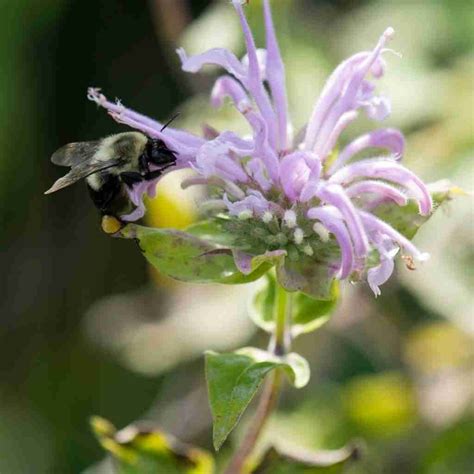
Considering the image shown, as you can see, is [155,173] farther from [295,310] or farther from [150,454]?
[150,454]

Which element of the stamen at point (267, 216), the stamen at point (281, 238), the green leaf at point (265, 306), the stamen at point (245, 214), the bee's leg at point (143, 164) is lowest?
the green leaf at point (265, 306)

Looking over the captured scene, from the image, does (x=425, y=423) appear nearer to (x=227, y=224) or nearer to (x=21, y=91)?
(x=227, y=224)

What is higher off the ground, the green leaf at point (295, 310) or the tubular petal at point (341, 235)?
the tubular petal at point (341, 235)

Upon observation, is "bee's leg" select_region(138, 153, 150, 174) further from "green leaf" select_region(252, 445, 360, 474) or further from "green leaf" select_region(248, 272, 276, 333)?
"green leaf" select_region(252, 445, 360, 474)

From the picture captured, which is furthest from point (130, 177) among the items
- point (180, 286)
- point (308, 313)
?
point (180, 286)

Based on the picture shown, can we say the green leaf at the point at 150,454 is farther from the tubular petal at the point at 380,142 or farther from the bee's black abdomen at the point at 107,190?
the tubular petal at the point at 380,142

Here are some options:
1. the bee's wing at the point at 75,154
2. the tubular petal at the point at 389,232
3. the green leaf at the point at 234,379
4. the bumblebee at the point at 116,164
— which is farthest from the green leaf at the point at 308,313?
the bee's wing at the point at 75,154

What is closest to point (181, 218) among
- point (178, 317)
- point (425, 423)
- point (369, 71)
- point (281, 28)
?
point (178, 317)
